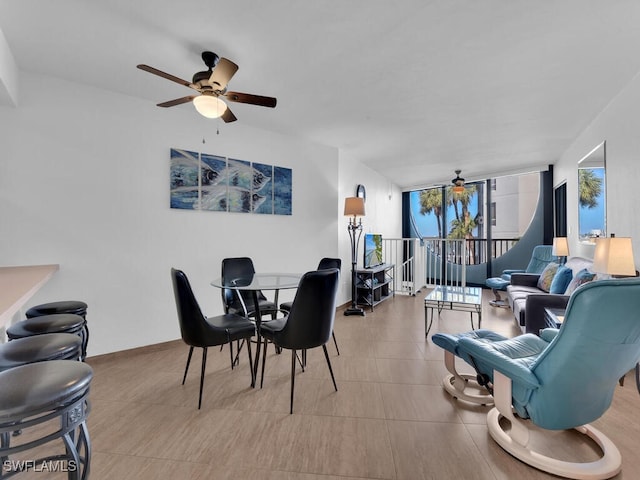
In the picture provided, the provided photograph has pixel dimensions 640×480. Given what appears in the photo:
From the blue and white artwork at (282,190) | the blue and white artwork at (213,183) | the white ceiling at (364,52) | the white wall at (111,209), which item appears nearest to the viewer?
the white ceiling at (364,52)

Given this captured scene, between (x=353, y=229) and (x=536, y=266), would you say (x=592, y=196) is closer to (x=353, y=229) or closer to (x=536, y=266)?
(x=536, y=266)

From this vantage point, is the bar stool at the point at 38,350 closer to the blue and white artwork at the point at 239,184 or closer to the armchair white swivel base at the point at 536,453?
the armchair white swivel base at the point at 536,453

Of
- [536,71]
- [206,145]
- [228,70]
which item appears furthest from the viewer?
[206,145]

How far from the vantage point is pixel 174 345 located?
3.35m

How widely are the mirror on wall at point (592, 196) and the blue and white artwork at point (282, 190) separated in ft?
11.7

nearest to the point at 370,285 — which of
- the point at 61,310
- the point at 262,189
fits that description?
the point at 262,189

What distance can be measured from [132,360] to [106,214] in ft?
4.57

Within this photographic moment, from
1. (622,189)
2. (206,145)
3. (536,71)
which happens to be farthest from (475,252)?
(206,145)

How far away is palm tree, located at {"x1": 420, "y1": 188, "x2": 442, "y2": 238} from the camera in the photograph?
766 cm

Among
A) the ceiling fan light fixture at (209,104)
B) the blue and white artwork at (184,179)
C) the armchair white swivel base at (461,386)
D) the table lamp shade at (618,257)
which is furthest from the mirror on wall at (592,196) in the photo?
the blue and white artwork at (184,179)

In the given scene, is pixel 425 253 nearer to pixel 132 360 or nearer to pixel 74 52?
pixel 132 360

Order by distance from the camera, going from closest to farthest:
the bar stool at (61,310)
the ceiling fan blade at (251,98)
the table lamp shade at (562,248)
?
1. the bar stool at (61,310)
2. the ceiling fan blade at (251,98)
3. the table lamp shade at (562,248)

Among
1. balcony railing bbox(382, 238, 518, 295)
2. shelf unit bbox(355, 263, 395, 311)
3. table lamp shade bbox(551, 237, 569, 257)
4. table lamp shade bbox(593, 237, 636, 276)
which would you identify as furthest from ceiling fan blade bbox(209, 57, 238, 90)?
balcony railing bbox(382, 238, 518, 295)

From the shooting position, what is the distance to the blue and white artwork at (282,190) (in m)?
4.18
